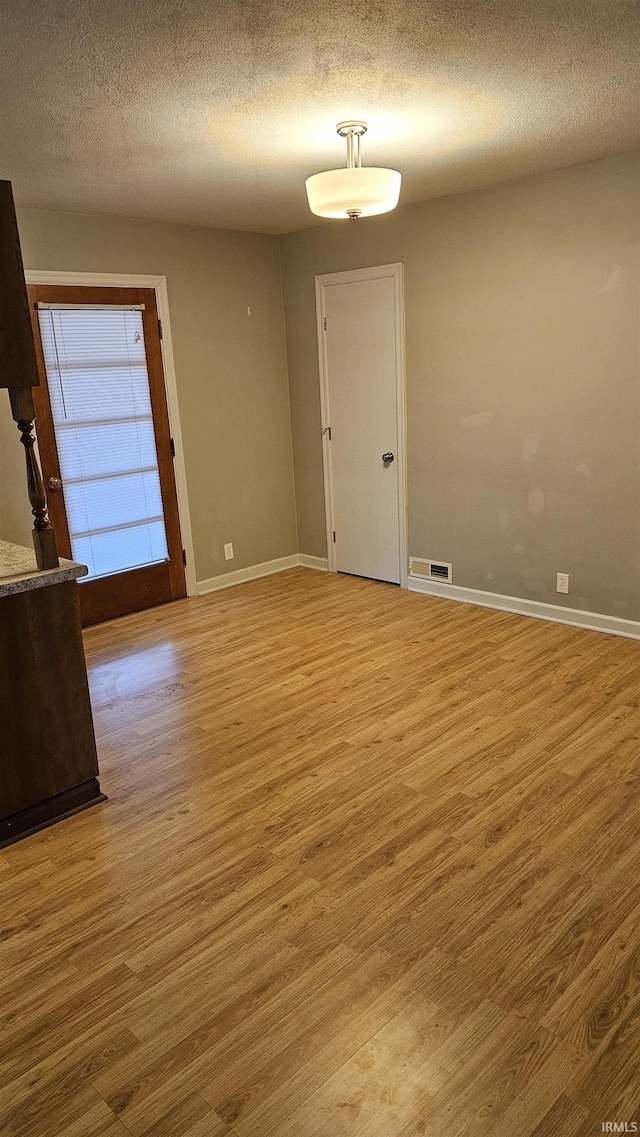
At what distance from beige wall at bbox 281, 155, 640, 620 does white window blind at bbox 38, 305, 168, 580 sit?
158 cm

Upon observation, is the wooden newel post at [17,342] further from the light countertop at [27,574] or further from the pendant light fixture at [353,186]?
the pendant light fixture at [353,186]

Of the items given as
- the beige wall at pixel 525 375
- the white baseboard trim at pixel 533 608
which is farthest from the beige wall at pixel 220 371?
the white baseboard trim at pixel 533 608

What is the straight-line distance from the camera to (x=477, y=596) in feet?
16.2

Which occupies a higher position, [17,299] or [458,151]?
[458,151]

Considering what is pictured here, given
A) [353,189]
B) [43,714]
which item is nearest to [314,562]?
[353,189]

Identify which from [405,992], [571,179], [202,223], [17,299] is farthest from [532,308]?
[405,992]

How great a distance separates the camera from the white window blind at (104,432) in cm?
455

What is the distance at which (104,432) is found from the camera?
188 inches

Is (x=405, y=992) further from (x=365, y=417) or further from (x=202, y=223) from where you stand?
(x=202, y=223)

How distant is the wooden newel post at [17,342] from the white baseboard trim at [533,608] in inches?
117

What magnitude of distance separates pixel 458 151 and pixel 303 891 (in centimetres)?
324

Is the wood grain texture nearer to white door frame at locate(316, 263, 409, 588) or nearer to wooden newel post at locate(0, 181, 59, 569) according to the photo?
wooden newel post at locate(0, 181, 59, 569)

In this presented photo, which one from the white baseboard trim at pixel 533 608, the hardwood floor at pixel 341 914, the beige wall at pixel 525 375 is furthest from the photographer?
the white baseboard trim at pixel 533 608

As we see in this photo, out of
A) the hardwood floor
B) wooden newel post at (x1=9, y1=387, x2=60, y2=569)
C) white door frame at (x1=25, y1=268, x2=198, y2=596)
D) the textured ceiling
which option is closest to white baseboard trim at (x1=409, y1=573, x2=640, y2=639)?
the hardwood floor
